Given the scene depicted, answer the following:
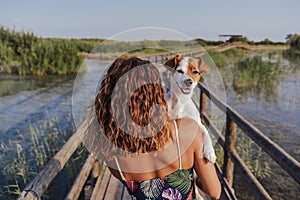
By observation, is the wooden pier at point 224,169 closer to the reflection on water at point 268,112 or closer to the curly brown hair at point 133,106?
the curly brown hair at point 133,106

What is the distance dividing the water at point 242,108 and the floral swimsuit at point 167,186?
662 mm

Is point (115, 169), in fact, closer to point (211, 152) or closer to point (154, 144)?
point (154, 144)

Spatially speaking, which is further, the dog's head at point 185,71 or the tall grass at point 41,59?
the tall grass at point 41,59

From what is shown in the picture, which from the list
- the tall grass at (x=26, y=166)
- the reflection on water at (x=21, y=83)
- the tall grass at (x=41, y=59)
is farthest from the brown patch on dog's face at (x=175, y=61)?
the tall grass at (x=41, y=59)

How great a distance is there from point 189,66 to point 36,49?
710 inches

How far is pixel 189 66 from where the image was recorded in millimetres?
2373

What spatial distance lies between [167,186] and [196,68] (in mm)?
1256

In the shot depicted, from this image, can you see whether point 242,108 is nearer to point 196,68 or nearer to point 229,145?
point 229,145

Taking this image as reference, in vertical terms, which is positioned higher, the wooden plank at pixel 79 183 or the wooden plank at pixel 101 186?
the wooden plank at pixel 79 183

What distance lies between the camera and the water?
496 centimetres

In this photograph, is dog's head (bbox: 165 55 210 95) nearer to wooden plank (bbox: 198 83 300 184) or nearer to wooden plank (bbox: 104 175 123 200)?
wooden plank (bbox: 198 83 300 184)

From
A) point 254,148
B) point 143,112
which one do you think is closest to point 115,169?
point 143,112

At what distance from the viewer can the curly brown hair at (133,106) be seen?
3.95 ft

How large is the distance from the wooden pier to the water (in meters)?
0.53
